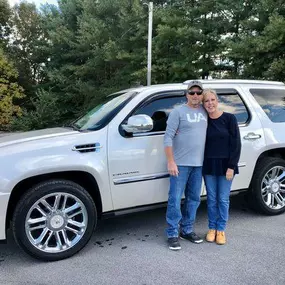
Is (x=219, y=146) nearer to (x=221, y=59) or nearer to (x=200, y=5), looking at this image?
(x=221, y=59)

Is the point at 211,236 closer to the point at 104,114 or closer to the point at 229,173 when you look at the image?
the point at 229,173

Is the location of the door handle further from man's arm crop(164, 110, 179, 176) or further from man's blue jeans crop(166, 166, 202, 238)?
man's arm crop(164, 110, 179, 176)

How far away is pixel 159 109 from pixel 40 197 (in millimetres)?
1654

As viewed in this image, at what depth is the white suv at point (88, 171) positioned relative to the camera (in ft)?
10.9

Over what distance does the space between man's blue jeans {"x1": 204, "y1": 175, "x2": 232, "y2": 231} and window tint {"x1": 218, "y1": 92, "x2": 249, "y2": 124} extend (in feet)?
3.24

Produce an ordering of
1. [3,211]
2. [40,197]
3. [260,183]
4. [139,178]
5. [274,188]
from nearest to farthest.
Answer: [3,211] < [40,197] < [139,178] < [260,183] < [274,188]

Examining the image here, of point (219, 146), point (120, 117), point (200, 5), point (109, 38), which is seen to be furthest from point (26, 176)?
point (109, 38)

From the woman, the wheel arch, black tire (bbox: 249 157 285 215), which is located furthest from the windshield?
black tire (bbox: 249 157 285 215)

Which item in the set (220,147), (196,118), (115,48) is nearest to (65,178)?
(196,118)

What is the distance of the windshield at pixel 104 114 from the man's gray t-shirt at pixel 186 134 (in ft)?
2.14

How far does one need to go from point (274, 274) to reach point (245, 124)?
1907mm

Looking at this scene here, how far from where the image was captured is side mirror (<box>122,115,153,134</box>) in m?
3.56

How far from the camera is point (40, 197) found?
3359mm

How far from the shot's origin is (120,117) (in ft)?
12.4
